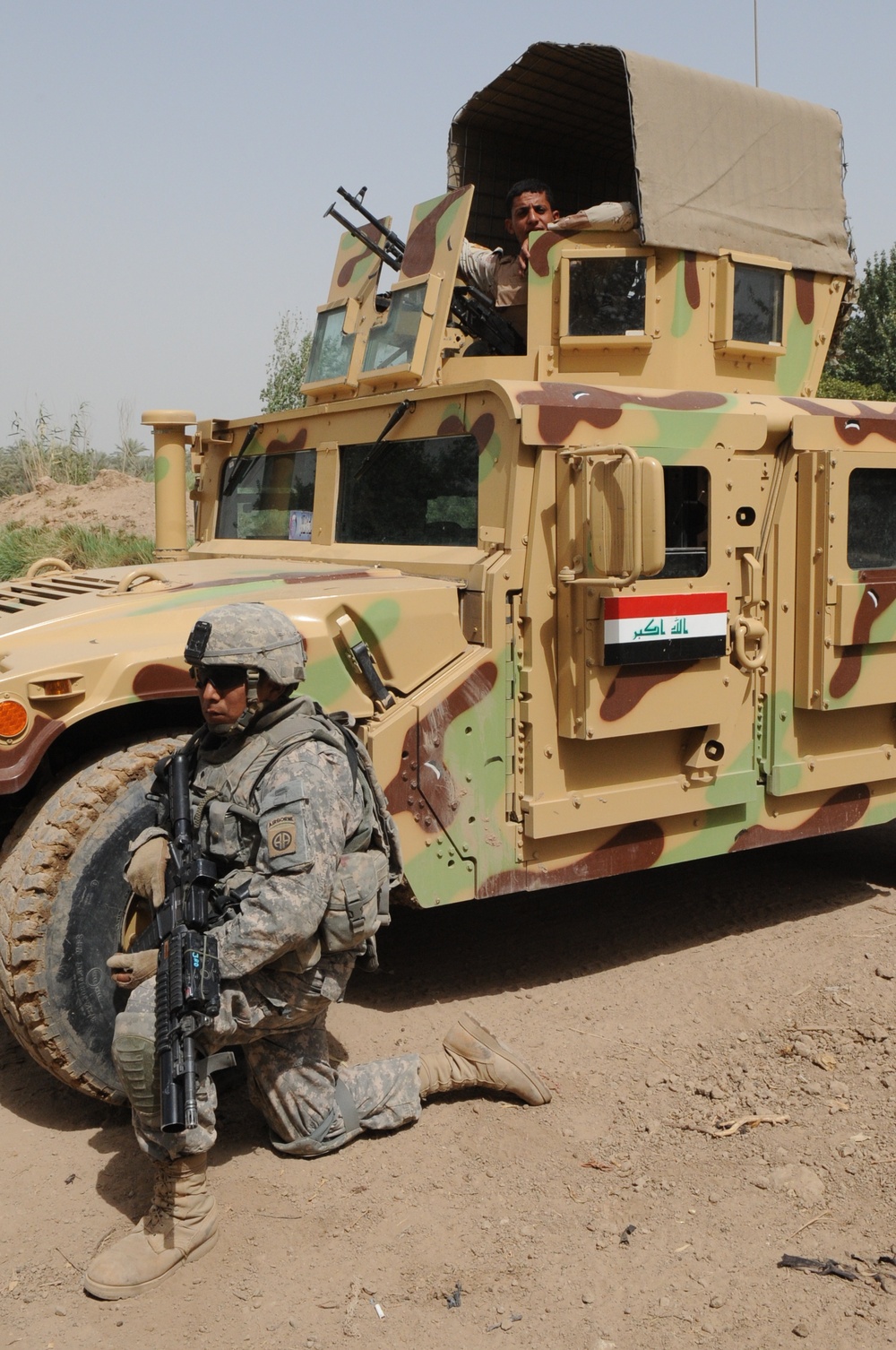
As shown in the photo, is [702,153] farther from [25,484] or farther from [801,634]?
[25,484]

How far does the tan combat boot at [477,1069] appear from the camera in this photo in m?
3.43

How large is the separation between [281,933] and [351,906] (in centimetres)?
21

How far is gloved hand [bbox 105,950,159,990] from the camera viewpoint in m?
2.95

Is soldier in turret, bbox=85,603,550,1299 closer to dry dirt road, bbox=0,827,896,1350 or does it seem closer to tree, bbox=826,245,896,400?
dry dirt road, bbox=0,827,896,1350

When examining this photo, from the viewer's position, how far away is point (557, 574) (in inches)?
155

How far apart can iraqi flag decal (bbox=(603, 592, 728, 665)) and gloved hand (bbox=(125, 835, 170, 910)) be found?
5.01 feet

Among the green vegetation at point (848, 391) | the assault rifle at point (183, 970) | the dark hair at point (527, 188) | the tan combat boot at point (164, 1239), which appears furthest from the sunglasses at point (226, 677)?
the green vegetation at point (848, 391)

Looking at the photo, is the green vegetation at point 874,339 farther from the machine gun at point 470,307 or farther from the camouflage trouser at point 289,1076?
the camouflage trouser at point 289,1076

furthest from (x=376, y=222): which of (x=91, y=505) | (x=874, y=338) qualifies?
(x=874, y=338)

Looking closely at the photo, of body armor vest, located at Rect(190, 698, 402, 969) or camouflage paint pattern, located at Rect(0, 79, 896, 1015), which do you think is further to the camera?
camouflage paint pattern, located at Rect(0, 79, 896, 1015)

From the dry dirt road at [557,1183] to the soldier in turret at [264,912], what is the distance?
11 cm

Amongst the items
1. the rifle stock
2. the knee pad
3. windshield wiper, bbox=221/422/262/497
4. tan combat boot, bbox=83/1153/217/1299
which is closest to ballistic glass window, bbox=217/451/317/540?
windshield wiper, bbox=221/422/262/497

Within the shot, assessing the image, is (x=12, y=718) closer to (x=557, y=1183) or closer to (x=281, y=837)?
(x=281, y=837)

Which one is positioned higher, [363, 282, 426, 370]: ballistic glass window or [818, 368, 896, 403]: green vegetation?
[818, 368, 896, 403]: green vegetation
